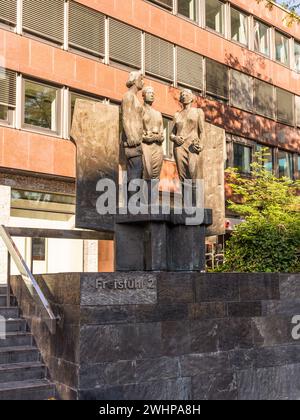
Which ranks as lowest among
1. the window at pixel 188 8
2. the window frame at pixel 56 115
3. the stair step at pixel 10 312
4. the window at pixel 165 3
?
the stair step at pixel 10 312

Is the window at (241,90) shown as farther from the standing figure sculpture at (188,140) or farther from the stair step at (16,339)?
the stair step at (16,339)

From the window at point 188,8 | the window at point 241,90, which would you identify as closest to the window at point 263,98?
the window at point 241,90

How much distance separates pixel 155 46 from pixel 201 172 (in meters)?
13.7

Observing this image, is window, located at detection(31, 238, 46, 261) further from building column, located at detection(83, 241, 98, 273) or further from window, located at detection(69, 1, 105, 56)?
window, located at detection(69, 1, 105, 56)

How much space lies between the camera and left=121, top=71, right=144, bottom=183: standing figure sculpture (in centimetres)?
880

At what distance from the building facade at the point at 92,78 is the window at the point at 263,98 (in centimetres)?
7

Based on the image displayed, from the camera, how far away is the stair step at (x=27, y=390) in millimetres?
6344

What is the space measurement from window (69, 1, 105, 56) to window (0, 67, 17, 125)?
2.99 metres

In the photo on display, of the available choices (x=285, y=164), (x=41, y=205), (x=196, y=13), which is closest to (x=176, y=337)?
(x=41, y=205)

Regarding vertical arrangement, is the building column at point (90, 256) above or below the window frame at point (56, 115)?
below

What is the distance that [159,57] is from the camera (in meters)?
22.4

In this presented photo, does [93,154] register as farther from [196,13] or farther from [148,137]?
[196,13]
